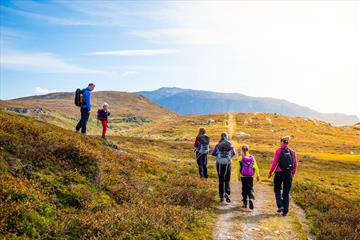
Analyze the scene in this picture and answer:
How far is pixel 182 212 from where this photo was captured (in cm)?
1396

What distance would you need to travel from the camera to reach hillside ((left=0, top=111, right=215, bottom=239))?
10008 mm

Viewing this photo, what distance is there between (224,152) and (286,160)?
3074 millimetres

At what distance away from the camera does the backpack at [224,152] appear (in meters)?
17.8

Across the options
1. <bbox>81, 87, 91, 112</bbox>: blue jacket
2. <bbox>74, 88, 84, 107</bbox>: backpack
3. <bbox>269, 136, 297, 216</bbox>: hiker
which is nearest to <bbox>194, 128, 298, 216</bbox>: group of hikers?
<bbox>269, 136, 297, 216</bbox>: hiker

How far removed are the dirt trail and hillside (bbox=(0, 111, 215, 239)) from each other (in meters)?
0.76

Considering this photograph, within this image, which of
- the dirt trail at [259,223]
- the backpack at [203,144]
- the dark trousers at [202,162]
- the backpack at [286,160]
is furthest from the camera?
the dark trousers at [202,162]

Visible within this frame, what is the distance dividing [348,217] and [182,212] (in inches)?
324

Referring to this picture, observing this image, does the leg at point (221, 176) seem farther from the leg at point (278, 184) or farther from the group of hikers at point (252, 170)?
the leg at point (278, 184)

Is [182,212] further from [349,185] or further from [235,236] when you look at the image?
[349,185]

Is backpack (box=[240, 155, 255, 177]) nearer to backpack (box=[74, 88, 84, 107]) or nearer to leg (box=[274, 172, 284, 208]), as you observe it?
leg (box=[274, 172, 284, 208])

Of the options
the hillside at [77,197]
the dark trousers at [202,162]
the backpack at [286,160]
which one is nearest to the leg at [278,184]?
the backpack at [286,160]

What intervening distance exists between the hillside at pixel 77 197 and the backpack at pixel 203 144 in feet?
13.5

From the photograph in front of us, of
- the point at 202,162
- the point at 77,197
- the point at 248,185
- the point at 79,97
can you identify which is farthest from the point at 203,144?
the point at 77,197

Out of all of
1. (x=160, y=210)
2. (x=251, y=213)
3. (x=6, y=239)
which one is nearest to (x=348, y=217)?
(x=251, y=213)
